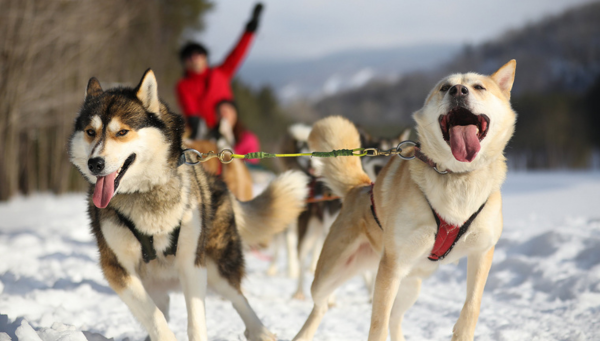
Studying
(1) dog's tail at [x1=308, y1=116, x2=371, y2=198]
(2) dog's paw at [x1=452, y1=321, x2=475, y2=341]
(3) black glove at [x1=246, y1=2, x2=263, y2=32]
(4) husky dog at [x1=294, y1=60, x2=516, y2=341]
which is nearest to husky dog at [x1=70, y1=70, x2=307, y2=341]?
(1) dog's tail at [x1=308, y1=116, x2=371, y2=198]

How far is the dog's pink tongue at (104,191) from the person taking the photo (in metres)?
2.19

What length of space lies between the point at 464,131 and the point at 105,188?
1.63 metres

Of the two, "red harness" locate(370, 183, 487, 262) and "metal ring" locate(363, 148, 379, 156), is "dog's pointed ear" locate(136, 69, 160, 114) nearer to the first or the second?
"metal ring" locate(363, 148, 379, 156)

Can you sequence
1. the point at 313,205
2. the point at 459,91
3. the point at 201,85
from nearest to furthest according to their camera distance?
the point at 459,91, the point at 313,205, the point at 201,85

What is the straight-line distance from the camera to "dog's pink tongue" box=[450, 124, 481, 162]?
2061 mm

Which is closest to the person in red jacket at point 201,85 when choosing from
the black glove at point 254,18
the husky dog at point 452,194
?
the black glove at point 254,18

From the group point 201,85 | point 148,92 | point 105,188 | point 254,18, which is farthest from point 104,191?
point 254,18

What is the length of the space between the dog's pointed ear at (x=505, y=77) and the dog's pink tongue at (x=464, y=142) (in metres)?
0.35

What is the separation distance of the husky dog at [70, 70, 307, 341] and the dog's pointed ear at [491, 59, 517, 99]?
5.26 ft

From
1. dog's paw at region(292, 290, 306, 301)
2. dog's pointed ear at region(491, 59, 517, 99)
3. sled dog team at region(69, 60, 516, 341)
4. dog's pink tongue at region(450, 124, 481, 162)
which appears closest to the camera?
dog's pink tongue at region(450, 124, 481, 162)

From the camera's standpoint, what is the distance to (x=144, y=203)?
7.73 ft

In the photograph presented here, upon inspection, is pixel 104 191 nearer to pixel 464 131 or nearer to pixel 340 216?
pixel 340 216

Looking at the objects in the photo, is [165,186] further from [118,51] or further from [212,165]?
[118,51]

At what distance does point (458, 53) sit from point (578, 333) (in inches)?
3237
